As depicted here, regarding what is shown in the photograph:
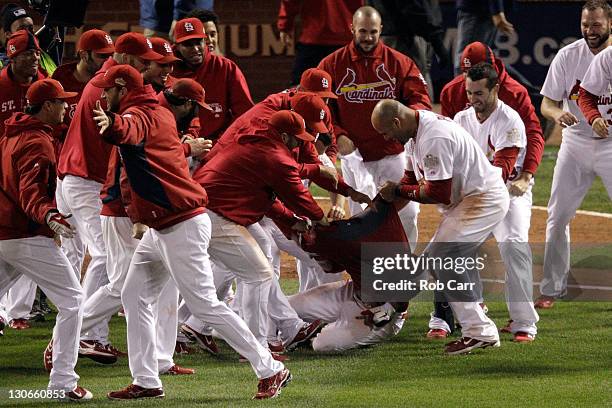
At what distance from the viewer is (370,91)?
10773mm

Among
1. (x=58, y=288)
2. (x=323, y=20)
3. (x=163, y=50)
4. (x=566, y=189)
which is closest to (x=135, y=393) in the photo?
(x=58, y=288)

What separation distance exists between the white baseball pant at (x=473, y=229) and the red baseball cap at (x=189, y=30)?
2321mm

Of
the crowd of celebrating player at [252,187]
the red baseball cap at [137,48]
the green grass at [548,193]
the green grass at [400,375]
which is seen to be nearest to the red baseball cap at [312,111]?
the crowd of celebrating player at [252,187]

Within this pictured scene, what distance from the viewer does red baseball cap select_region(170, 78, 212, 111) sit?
27.1 feet

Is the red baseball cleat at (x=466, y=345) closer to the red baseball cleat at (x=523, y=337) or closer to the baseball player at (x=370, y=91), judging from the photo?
the red baseball cleat at (x=523, y=337)

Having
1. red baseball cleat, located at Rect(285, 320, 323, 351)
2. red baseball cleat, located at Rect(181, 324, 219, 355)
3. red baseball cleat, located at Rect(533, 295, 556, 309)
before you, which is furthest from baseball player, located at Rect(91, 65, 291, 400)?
red baseball cleat, located at Rect(533, 295, 556, 309)

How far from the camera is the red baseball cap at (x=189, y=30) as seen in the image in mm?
9875

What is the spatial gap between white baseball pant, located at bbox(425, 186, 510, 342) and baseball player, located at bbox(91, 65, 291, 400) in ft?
5.50

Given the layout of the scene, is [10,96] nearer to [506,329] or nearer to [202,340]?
[202,340]

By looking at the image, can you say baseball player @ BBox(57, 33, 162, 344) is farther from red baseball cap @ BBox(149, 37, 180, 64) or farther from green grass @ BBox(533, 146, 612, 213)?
green grass @ BBox(533, 146, 612, 213)

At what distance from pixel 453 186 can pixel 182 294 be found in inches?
86.0

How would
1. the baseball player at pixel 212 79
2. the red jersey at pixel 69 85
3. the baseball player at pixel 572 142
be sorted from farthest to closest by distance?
the baseball player at pixel 572 142
the baseball player at pixel 212 79
the red jersey at pixel 69 85

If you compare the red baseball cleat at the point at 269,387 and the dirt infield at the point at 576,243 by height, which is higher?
the red baseball cleat at the point at 269,387

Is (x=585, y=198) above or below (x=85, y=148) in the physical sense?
below
